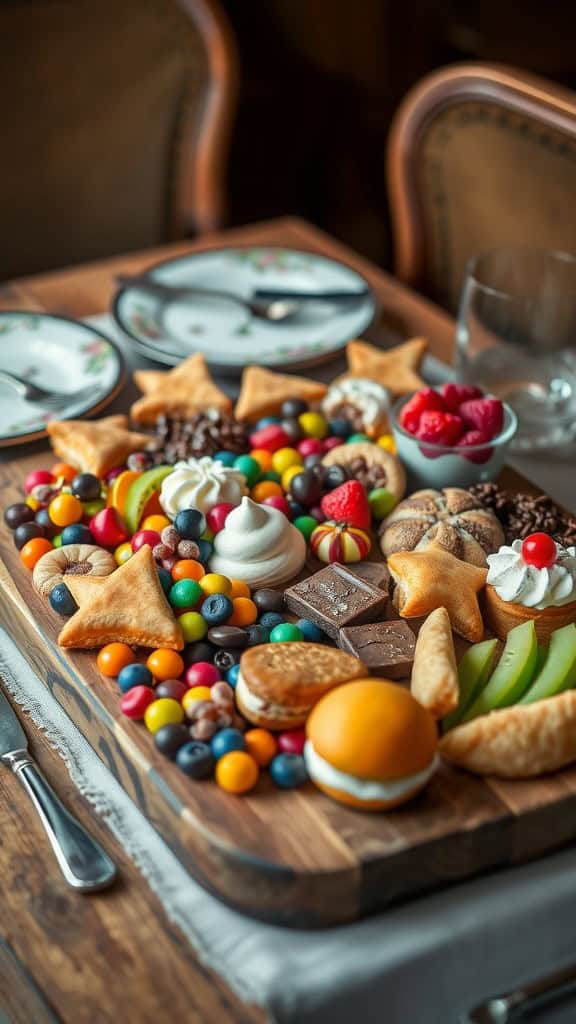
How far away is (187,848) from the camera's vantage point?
1030 mm

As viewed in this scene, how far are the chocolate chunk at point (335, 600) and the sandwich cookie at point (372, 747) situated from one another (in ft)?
0.60

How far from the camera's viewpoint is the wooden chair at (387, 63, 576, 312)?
2.15 metres

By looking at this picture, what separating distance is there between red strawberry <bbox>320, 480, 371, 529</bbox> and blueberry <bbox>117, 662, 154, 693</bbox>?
0.36 m

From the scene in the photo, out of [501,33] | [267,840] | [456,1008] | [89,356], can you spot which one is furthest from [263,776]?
[501,33]

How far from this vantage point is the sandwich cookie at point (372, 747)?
0.99 m

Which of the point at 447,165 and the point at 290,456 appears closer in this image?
the point at 290,456

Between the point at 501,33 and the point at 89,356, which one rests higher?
the point at 501,33

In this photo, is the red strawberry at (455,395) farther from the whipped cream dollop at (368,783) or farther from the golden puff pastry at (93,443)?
the whipped cream dollop at (368,783)

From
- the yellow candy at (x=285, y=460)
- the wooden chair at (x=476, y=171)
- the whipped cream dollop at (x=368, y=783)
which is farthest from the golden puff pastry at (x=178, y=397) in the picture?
the wooden chair at (x=476, y=171)

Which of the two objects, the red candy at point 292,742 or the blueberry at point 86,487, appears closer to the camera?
the red candy at point 292,742

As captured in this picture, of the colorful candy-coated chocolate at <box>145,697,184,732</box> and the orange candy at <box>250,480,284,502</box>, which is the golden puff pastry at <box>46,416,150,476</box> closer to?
the orange candy at <box>250,480,284,502</box>

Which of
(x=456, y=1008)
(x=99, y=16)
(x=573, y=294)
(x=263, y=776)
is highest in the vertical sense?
(x=99, y=16)

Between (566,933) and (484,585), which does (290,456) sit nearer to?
(484,585)

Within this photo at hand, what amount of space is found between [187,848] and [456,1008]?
0.94 feet
